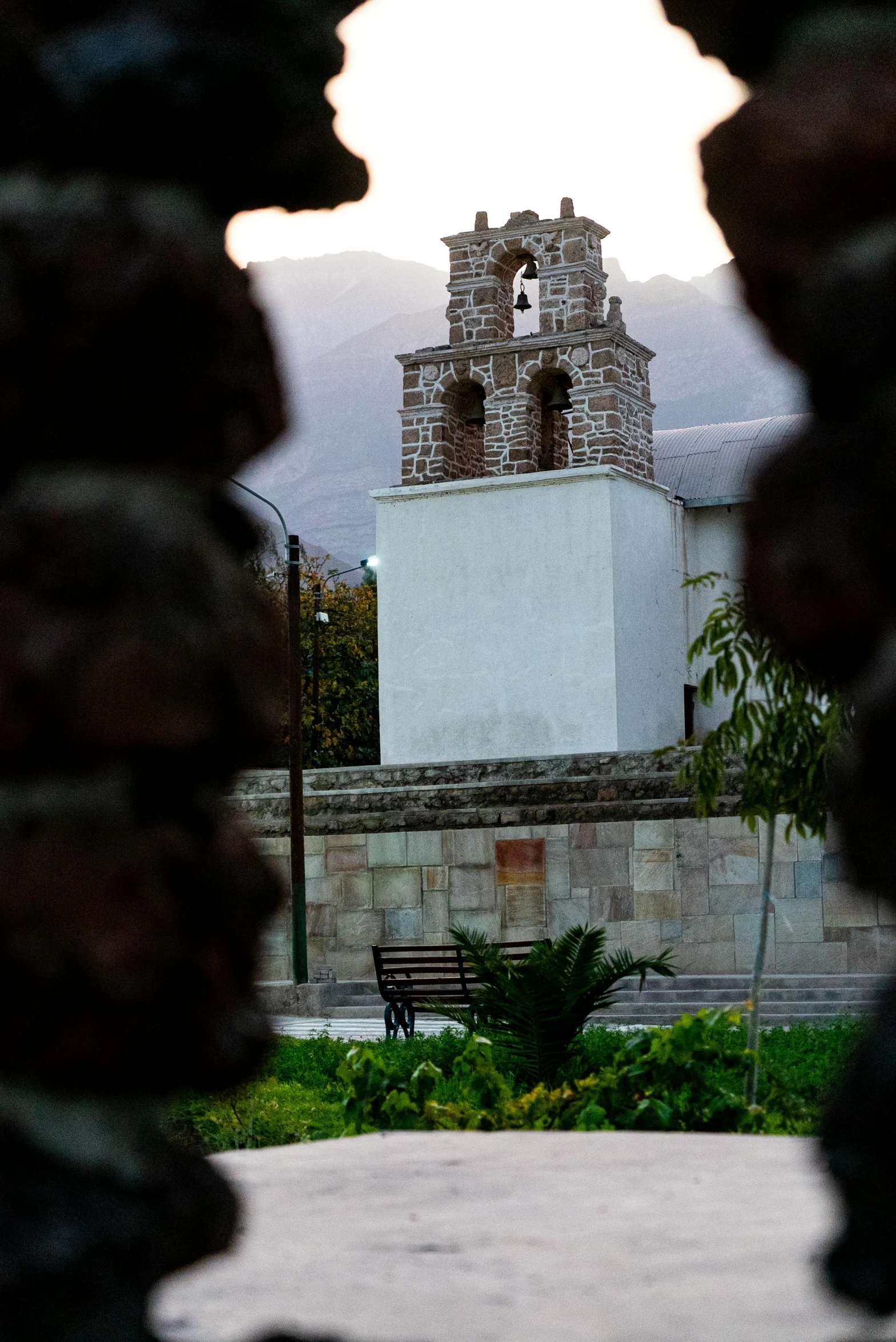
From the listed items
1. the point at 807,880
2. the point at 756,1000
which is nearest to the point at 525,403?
the point at 807,880

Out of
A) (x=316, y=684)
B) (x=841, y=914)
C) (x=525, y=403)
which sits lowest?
(x=841, y=914)

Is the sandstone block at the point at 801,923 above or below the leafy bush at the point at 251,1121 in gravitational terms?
above

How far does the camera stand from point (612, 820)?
47.8ft

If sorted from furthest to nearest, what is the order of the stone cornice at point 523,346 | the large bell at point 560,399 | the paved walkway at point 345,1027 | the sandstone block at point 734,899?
the large bell at point 560,399 → the stone cornice at point 523,346 → the sandstone block at point 734,899 → the paved walkway at point 345,1027

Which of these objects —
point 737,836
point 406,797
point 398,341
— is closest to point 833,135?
point 737,836

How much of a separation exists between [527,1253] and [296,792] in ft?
43.5

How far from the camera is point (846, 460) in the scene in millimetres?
750

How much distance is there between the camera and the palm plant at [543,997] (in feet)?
18.9

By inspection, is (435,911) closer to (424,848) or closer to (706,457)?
(424,848)

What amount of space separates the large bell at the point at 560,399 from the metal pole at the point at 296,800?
5136 mm

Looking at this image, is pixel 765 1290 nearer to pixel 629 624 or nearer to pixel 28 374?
pixel 28 374

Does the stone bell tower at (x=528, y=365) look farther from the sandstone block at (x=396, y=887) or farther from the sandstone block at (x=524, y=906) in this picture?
the sandstone block at (x=524, y=906)

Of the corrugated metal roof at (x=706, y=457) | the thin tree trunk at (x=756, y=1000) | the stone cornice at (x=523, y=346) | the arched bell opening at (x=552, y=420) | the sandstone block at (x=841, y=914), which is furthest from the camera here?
the corrugated metal roof at (x=706, y=457)

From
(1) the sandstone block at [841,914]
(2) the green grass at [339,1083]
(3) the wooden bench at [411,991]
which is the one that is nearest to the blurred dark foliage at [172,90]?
(2) the green grass at [339,1083]
